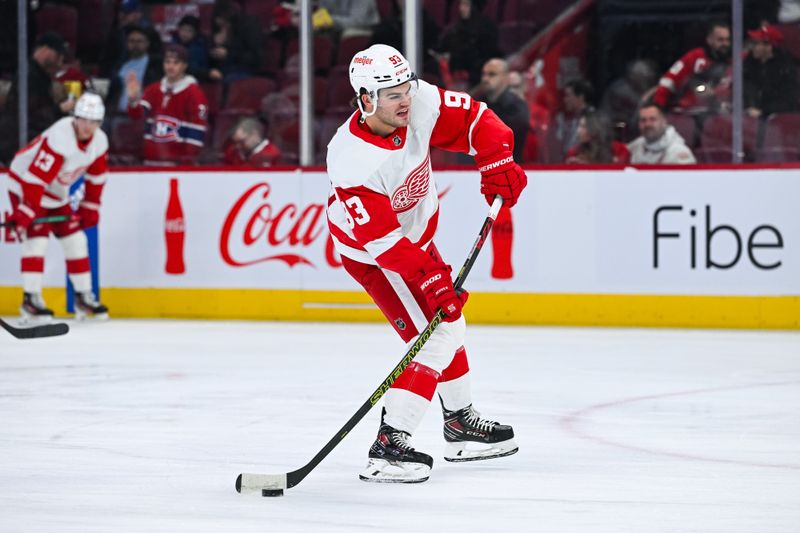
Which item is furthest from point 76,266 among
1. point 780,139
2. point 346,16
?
point 780,139

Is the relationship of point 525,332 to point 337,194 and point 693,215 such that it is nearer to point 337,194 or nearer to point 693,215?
point 693,215

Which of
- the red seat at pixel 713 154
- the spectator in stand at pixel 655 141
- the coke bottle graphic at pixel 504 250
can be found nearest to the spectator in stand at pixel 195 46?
the coke bottle graphic at pixel 504 250

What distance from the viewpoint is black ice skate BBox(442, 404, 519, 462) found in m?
3.72

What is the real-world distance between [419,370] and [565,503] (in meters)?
0.57

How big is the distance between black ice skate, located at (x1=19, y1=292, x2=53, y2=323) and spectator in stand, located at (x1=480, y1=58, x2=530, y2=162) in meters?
2.65

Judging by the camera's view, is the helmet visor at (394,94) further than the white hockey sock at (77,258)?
No

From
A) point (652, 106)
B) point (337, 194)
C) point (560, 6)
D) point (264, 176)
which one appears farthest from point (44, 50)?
point (337, 194)

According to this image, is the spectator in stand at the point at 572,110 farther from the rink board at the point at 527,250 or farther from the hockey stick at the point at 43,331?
the hockey stick at the point at 43,331

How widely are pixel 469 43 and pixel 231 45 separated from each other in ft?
4.85

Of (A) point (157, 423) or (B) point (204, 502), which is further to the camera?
(A) point (157, 423)

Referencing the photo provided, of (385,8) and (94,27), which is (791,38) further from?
(94,27)

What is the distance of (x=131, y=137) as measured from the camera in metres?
8.15

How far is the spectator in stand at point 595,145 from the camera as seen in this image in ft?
23.5

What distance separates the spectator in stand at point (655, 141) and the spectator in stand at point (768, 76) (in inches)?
15.3
